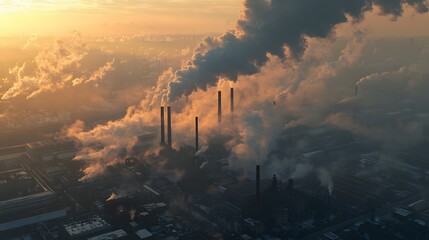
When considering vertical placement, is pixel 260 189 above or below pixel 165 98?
below

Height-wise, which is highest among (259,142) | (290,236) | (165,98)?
(165,98)

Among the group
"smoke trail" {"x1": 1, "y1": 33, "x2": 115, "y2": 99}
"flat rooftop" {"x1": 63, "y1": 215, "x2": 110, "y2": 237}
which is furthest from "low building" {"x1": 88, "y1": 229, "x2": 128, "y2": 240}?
"smoke trail" {"x1": 1, "y1": 33, "x2": 115, "y2": 99}

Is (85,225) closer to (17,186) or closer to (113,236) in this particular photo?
(113,236)

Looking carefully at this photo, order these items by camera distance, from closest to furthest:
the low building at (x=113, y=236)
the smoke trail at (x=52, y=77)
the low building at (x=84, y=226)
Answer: the low building at (x=113, y=236) < the low building at (x=84, y=226) < the smoke trail at (x=52, y=77)

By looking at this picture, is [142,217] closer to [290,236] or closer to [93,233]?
[93,233]

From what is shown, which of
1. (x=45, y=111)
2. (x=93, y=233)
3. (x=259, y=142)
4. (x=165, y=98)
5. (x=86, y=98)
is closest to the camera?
(x=93, y=233)

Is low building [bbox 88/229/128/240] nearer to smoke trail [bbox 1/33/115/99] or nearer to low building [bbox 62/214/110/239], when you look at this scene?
low building [bbox 62/214/110/239]

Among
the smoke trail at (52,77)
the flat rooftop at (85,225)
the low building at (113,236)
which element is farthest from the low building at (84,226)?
the smoke trail at (52,77)

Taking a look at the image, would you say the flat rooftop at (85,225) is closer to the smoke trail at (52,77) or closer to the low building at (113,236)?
the low building at (113,236)

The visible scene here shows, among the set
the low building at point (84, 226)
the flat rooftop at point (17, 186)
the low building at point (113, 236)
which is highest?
the flat rooftop at point (17, 186)

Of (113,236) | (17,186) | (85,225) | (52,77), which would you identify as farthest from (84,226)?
(52,77)

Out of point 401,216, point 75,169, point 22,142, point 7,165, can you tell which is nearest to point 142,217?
point 75,169
